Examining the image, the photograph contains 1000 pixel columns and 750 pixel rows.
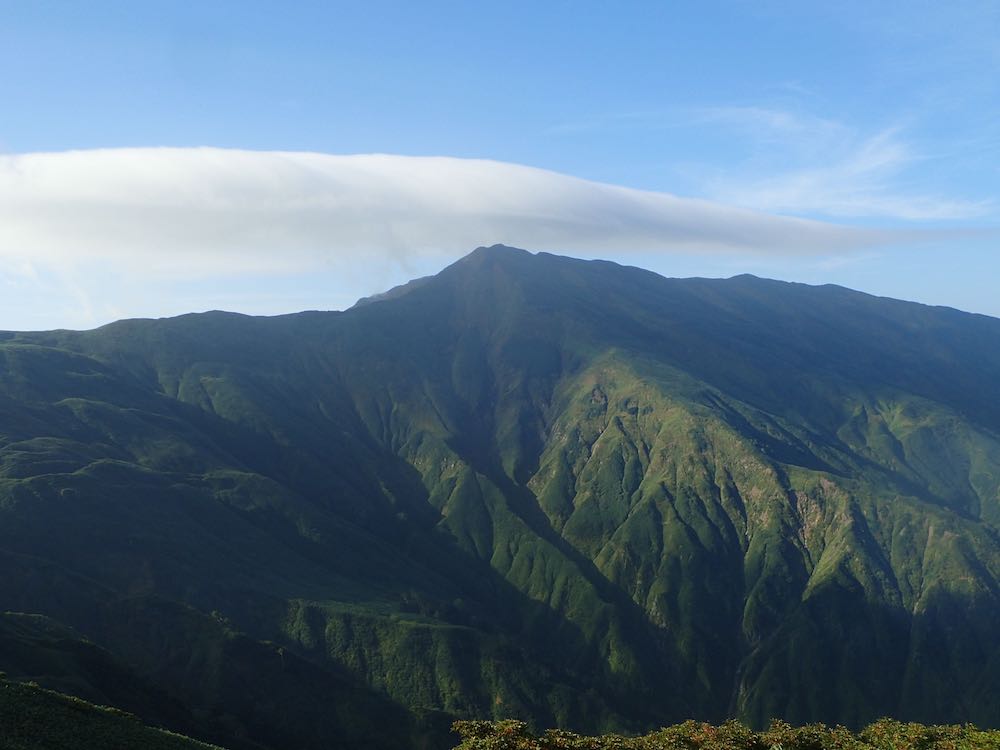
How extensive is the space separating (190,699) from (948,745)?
157997 mm

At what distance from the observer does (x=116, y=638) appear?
195m

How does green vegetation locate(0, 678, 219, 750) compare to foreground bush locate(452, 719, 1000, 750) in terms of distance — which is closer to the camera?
foreground bush locate(452, 719, 1000, 750)

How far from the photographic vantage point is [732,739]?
7831 centimetres

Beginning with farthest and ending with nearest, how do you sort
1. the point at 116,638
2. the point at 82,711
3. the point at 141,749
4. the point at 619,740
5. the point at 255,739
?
the point at 116,638, the point at 255,739, the point at 82,711, the point at 141,749, the point at 619,740

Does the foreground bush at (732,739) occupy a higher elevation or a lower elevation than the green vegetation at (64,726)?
higher

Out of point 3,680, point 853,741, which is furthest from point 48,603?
point 853,741

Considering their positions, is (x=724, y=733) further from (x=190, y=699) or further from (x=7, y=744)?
(x=190, y=699)

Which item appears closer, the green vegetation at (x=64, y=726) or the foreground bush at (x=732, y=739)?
the foreground bush at (x=732, y=739)

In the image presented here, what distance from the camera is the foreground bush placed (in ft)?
234

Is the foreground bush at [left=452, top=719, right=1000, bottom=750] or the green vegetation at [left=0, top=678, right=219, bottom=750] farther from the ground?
the foreground bush at [left=452, top=719, right=1000, bottom=750]

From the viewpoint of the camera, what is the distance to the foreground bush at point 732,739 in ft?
234

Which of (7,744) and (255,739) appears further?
(255,739)

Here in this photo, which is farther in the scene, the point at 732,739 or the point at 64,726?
the point at 64,726

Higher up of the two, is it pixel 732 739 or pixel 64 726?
pixel 732 739
